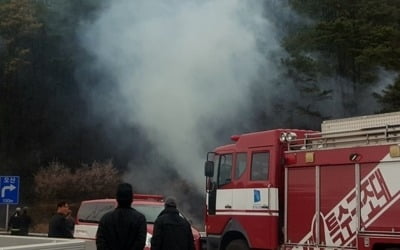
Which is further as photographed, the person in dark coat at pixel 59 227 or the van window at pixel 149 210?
the van window at pixel 149 210

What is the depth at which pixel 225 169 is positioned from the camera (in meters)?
13.1

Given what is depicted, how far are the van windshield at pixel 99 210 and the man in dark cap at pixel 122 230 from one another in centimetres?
764


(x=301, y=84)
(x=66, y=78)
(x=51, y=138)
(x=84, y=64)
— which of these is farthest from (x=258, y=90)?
(x=51, y=138)

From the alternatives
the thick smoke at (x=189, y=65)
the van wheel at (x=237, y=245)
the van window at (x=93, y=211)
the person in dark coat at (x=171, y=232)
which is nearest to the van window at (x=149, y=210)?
the van window at (x=93, y=211)

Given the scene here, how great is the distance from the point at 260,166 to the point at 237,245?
1540 mm

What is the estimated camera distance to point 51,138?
46.4m

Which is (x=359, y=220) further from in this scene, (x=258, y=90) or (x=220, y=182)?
(x=258, y=90)

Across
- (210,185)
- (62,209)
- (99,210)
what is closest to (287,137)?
(210,185)

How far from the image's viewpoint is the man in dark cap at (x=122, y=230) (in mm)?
6109

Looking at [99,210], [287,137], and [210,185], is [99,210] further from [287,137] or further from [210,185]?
[287,137]

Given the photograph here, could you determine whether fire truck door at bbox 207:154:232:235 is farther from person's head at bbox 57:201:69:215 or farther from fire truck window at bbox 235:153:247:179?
person's head at bbox 57:201:69:215

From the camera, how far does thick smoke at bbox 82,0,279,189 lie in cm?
2670

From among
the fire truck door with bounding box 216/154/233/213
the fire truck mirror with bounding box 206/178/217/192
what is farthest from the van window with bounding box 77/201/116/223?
the fire truck door with bounding box 216/154/233/213

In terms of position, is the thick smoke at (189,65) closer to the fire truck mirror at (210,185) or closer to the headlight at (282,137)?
the fire truck mirror at (210,185)
